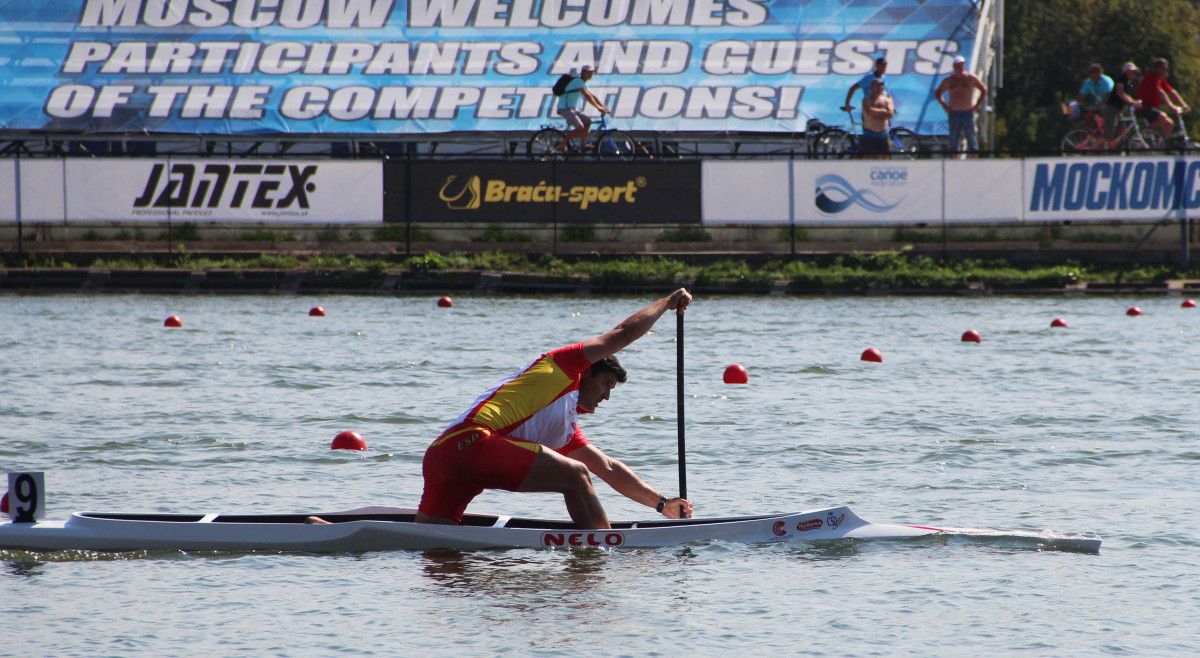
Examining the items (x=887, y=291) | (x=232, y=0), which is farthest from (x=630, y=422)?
(x=232, y=0)

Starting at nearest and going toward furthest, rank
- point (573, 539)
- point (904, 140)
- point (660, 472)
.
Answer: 1. point (573, 539)
2. point (660, 472)
3. point (904, 140)

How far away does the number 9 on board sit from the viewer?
869cm

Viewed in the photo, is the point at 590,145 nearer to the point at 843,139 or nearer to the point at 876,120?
the point at 843,139

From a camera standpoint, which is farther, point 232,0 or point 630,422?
point 232,0

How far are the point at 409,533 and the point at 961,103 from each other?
57.2 feet

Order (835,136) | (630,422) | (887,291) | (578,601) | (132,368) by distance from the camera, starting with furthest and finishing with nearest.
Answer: (835,136) → (887,291) → (132,368) → (630,422) → (578,601)

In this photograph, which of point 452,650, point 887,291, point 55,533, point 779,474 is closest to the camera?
point 452,650

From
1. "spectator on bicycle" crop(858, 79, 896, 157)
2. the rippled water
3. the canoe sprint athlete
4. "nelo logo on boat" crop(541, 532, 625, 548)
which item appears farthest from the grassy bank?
the canoe sprint athlete

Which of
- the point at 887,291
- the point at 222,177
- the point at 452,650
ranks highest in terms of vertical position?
the point at 222,177

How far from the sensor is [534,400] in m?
8.37

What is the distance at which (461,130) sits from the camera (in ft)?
95.8

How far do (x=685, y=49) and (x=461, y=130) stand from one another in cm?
443

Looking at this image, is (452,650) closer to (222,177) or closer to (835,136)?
(222,177)

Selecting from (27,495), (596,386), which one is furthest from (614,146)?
(27,495)
